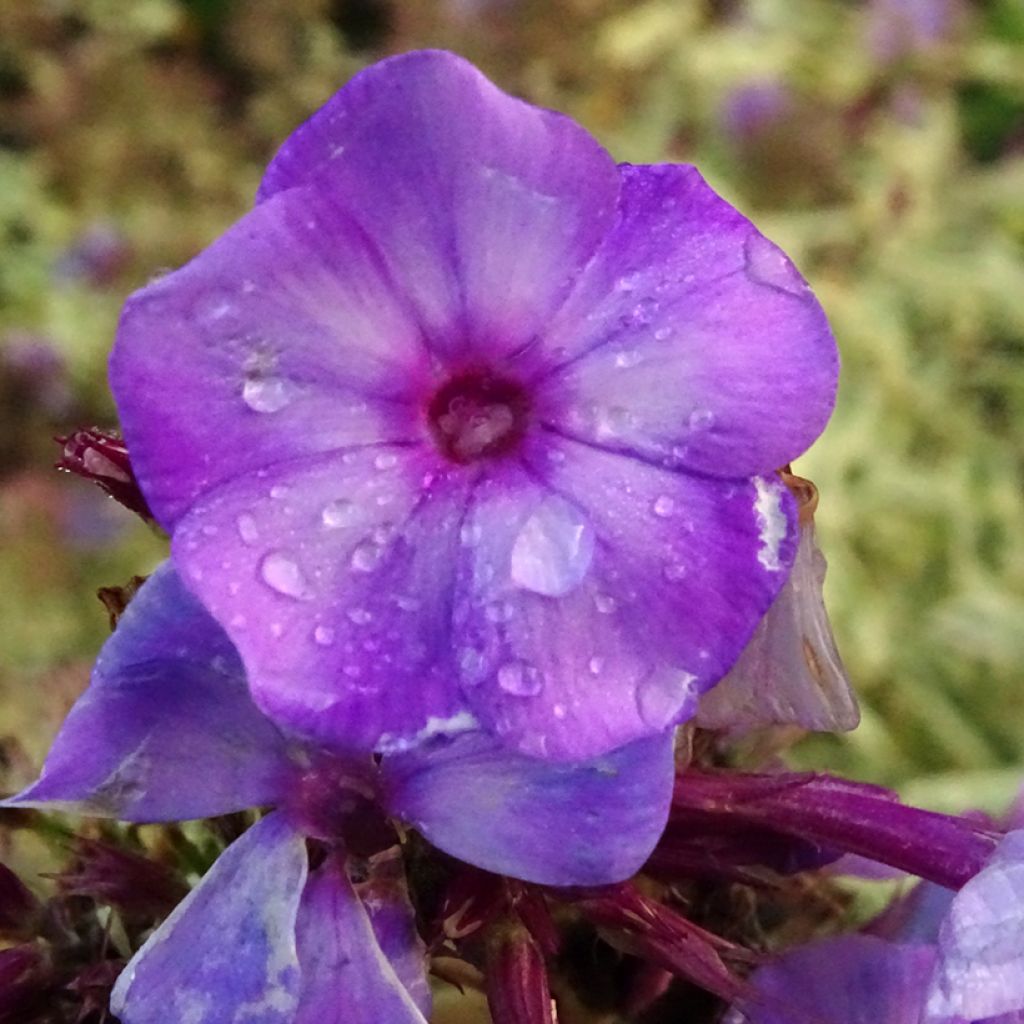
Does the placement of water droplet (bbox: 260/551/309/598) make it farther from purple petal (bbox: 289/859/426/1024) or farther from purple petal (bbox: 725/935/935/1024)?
purple petal (bbox: 725/935/935/1024)

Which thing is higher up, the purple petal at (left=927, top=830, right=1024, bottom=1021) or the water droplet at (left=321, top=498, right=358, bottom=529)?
the water droplet at (left=321, top=498, right=358, bottom=529)

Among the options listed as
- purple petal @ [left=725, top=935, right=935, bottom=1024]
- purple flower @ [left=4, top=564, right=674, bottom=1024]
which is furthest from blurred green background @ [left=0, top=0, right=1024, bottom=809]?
purple flower @ [left=4, top=564, right=674, bottom=1024]

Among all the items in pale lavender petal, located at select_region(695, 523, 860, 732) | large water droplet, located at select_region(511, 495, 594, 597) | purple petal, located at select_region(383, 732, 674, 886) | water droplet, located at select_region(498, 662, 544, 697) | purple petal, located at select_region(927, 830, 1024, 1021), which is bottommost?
purple petal, located at select_region(927, 830, 1024, 1021)

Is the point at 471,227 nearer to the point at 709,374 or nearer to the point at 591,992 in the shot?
the point at 709,374

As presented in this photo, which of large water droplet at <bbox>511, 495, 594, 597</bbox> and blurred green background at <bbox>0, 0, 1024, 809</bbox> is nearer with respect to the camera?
large water droplet at <bbox>511, 495, 594, 597</bbox>

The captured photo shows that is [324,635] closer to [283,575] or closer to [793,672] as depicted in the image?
[283,575]

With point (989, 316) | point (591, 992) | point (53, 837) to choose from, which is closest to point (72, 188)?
point (989, 316)

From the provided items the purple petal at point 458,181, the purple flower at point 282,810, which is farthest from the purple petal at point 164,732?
the purple petal at point 458,181
